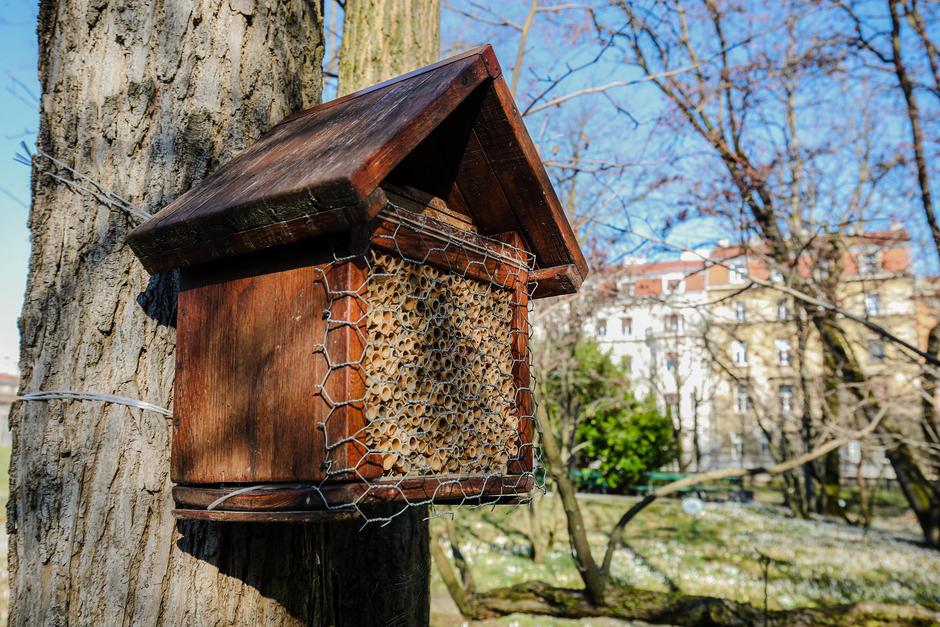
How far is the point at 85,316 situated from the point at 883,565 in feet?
36.8

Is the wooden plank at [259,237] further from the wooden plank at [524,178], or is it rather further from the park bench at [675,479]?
the park bench at [675,479]

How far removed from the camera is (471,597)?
5.27 m

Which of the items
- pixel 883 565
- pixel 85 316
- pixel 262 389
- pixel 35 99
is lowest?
pixel 883 565

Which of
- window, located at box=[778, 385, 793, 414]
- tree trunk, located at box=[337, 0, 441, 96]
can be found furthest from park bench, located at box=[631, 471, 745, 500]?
tree trunk, located at box=[337, 0, 441, 96]

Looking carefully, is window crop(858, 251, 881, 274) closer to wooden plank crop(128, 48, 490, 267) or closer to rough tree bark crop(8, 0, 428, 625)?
wooden plank crop(128, 48, 490, 267)

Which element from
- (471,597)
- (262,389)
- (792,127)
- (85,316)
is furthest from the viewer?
(792,127)

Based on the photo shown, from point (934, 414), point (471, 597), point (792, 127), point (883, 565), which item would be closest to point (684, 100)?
point (792, 127)

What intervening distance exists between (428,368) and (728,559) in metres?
9.96

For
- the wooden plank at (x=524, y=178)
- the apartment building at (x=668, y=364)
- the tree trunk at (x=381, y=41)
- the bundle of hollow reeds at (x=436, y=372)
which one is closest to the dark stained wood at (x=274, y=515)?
the bundle of hollow reeds at (x=436, y=372)

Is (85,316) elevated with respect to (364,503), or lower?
elevated

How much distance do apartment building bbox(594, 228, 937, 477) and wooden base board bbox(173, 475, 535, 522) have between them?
11.0 ft

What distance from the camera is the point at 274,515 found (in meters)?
1.42

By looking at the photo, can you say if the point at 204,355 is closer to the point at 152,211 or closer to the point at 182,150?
the point at 152,211

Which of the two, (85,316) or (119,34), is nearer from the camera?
(85,316)
